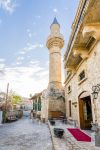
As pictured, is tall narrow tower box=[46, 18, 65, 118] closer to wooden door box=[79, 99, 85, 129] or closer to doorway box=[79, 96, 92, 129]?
doorway box=[79, 96, 92, 129]

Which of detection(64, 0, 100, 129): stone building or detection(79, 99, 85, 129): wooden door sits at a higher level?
detection(64, 0, 100, 129): stone building

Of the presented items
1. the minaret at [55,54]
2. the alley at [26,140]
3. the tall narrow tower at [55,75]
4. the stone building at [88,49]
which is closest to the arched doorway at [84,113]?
the stone building at [88,49]

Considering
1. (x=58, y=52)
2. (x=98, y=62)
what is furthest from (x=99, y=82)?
(x=58, y=52)

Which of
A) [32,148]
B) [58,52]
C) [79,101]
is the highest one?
[58,52]

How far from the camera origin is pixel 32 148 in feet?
24.2

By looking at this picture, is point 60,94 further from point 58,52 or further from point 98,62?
point 98,62

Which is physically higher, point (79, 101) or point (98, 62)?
point (98, 62)

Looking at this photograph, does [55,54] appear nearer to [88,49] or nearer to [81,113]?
[81,113]

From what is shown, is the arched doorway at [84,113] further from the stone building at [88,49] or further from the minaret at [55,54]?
the minaret at [55,54]

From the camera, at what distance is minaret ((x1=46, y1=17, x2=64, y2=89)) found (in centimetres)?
1939

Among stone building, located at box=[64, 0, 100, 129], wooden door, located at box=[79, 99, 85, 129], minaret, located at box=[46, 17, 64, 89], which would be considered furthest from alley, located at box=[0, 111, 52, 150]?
minaret, located at box=[46, 17, 64, 89]

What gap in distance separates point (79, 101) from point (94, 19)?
6.49 metres

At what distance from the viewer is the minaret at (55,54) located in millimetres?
19391

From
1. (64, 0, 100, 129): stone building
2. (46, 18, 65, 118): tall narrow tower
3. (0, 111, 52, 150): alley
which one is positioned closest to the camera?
(64, 0, 100, 129): stone building
